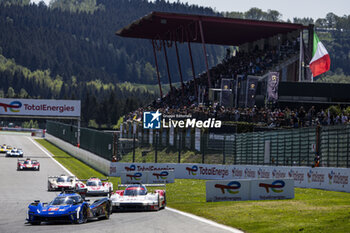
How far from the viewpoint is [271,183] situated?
83.5 feet

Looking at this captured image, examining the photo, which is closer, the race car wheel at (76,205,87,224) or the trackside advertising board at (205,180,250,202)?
the race car wheel at (76,205,87,224)

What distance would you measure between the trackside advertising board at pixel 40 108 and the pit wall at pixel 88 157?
4.47 metres

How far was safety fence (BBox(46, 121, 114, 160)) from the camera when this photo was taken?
168 feet

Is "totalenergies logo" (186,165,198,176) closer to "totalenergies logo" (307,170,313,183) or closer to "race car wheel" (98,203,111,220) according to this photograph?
"totalenergies logo" (307,170,313,183)

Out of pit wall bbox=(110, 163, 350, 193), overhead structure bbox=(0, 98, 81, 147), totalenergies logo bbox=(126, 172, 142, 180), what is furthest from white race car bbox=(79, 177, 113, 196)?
overhead structure bbox=(0, 98, 81, 147)

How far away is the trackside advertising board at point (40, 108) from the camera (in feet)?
277

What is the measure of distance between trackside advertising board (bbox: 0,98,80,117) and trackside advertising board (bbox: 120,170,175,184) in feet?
152

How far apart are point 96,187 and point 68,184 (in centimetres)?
399

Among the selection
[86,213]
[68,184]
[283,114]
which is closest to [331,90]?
[283,114]

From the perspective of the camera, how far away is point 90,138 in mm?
63750

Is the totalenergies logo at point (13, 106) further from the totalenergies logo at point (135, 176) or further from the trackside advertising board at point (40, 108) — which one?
the totalenergies logo at point (135, 176)

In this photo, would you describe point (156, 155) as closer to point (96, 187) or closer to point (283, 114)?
point (283, 114)

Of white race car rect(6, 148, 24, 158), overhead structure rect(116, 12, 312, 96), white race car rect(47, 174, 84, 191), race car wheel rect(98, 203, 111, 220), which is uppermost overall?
overhead structure rect(116, 12, 312, 96)

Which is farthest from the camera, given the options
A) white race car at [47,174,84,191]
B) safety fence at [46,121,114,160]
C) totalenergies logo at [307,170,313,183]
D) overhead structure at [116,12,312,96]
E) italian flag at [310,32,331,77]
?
overhead structure at [116,12,312,96]
